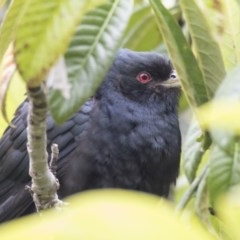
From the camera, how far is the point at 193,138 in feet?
5.32

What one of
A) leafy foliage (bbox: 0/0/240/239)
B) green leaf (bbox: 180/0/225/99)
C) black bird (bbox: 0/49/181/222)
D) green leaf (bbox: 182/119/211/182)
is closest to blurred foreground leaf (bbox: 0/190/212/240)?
leafy foliage (bbox: 0/0/240/239)

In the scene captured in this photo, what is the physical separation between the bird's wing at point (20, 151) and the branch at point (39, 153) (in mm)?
837

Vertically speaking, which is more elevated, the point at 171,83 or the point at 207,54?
the point at 207,54

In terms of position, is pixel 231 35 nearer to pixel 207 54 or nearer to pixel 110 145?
pixel 207 54

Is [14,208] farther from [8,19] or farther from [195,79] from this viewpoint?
[8,19]

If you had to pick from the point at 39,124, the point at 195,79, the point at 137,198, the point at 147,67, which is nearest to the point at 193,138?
the point at 195,79

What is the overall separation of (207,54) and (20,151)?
1.37 meters

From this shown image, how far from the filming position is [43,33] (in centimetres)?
96

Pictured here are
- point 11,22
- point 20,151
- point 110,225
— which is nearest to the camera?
point 110,225

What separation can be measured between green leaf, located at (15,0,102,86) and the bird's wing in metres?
1.55

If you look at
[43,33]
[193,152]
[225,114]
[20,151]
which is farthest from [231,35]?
[20,151]

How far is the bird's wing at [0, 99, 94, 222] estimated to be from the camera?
2.56 m

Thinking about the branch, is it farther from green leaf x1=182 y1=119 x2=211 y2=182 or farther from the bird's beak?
the bird's beak

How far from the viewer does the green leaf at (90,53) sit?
111 centimetres
